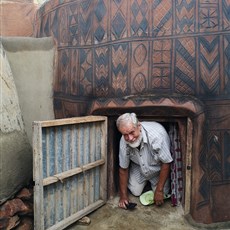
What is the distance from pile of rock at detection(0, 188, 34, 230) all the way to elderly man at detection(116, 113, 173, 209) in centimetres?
101

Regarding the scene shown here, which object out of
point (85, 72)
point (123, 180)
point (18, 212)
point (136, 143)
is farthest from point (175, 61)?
point (18, 212)

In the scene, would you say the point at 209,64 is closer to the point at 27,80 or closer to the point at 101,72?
the point at 101,72

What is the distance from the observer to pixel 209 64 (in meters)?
2.67

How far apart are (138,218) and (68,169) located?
0.92 m

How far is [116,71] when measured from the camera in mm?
2947

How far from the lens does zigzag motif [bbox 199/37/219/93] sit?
2.66 m

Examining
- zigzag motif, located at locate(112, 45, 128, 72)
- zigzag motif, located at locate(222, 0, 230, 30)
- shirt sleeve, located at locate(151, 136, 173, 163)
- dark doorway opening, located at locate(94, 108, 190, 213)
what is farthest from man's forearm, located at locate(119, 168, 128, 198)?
zigzag motif, located at locate(222, 0, 230, 30)

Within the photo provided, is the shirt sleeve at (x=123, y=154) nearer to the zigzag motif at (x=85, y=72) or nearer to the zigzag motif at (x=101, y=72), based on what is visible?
the zigzag motif at (x=101, y=72)

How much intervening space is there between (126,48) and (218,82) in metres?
0.99

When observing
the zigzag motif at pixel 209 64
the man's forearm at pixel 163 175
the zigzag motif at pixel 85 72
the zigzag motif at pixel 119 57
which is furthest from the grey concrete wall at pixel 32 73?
the zigzag motif at pixel 209 64

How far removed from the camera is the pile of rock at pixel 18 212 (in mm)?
2374

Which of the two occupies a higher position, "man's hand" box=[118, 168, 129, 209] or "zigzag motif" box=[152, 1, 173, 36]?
"zigzag motif" box=[152, 1, 173, 36]

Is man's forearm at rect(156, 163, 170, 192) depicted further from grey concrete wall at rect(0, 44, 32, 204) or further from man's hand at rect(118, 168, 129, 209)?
grey concrete wall at rect(0, 44, 32, 204)

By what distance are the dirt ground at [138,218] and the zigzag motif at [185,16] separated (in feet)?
6.19
